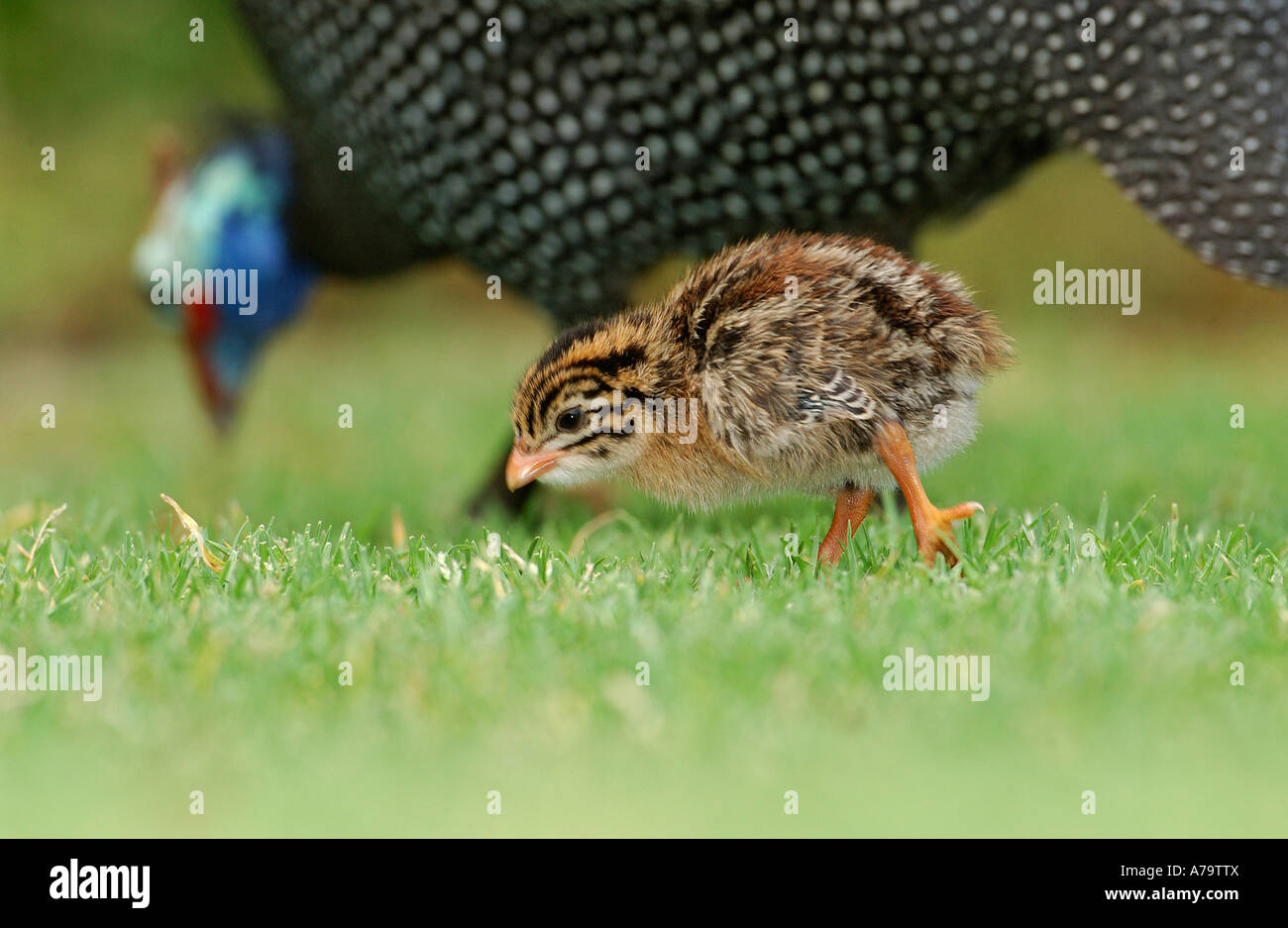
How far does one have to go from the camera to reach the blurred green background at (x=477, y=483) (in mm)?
2229

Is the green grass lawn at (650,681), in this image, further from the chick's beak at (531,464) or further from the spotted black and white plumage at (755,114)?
the spotted black and white plumage at (755,114)

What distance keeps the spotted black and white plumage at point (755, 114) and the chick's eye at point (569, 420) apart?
41.2 inches

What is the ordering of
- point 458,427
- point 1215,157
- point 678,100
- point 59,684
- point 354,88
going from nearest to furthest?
point 59,684 → point 1215,157 → point 678,100 → point 354,88 → point 458,427

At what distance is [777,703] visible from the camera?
244 cm

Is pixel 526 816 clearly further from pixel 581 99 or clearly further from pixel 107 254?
pixel 107 254

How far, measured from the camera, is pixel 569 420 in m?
3.20

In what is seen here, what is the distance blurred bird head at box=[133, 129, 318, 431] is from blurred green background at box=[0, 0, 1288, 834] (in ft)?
0.79

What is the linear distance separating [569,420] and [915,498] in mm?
735

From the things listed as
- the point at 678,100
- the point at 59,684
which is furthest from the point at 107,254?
the point at 59,684

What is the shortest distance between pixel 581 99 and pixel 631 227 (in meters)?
0.36

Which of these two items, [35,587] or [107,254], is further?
[107,254]

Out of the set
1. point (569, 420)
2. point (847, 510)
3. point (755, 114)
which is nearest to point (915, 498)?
point (847, 510)

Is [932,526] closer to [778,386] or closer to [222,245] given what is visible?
[778,386]

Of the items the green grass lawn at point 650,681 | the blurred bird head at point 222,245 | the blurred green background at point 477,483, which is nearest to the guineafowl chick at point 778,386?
the green grass lawn at point 650,681
